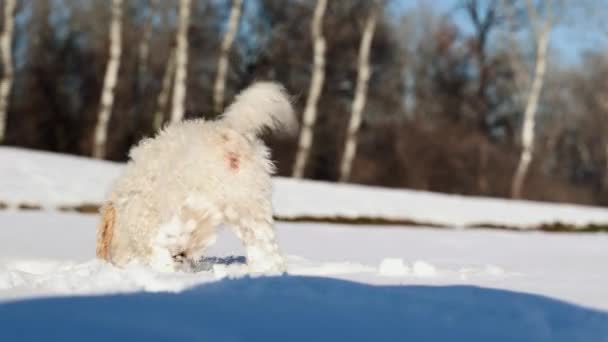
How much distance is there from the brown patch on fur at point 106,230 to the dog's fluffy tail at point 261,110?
3.09ft

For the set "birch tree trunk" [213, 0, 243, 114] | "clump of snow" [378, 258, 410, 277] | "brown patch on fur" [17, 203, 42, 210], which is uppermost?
"birch tree trunk" [213, 0, 243, 114]

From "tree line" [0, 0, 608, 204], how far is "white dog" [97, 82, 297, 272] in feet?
55.6

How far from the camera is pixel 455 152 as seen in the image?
27.3 meters

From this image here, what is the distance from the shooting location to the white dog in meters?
4.83

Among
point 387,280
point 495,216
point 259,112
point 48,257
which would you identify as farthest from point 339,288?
point 495,216

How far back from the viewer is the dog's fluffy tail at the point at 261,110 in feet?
16.1

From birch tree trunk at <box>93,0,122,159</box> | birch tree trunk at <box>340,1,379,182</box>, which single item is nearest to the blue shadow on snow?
birch tree trunk at <box>93,0,122,159</box>

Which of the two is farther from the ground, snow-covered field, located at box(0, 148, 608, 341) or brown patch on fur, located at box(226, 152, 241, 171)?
brown patch on fur, located at box(226, 152, 241, 171)

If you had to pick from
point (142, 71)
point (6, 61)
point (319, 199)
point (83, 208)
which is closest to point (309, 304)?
point (83, 208)

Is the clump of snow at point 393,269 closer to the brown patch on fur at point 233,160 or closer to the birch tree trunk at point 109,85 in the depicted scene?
the brown patch on fur at point 233,160


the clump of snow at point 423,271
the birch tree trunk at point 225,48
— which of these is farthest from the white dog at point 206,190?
the birch tree trunk at point 225,48

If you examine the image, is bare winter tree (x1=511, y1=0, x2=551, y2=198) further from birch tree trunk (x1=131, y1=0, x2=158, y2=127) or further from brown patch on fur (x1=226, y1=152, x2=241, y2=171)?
brown patch on fur (x1=226, y1=152, x2=241, y2=171)

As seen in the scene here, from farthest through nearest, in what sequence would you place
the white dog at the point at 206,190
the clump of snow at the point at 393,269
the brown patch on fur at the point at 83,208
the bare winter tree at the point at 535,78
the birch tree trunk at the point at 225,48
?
the bare winter tree at the point at 535,78, the birch tree trunk at the point at 225,48, the brown patch on fur at the point at 83,208, the clump of snow at the point at 393,269, the white dog at the point at 206,190

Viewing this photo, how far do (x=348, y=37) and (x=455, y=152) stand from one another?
17.3ft
